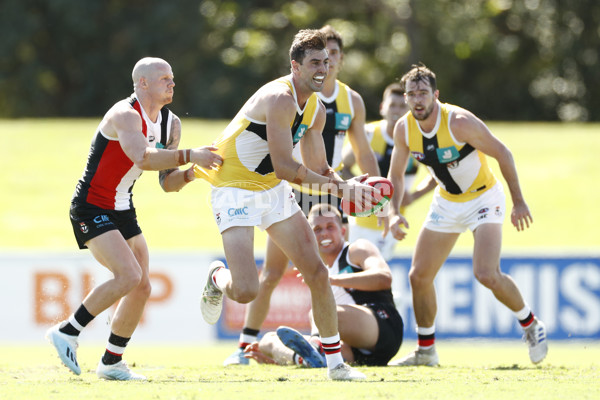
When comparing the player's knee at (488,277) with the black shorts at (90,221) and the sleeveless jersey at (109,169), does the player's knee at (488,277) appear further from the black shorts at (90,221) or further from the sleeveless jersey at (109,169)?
Result: the black shorts at (90,221)

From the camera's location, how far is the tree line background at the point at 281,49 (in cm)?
3084

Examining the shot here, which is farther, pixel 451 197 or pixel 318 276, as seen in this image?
pixel 451 197

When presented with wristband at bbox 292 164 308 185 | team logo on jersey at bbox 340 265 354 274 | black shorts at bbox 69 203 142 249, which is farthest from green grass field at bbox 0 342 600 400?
wristband at bbox 292 164 308 185

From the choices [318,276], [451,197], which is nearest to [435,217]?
[451,197]

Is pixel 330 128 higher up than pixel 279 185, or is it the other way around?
pixel 330 128

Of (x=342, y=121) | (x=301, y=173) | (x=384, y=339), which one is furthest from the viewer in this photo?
(x=342, y=121)

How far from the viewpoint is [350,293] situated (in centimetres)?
779

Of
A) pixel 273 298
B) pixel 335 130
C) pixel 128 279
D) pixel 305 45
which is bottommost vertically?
pixel 273 298

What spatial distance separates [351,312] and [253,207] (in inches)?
63.0

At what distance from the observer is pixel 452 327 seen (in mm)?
11664

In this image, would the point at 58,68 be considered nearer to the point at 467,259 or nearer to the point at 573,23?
the point at 573,23

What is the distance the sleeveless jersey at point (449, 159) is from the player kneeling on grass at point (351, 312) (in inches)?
33.5

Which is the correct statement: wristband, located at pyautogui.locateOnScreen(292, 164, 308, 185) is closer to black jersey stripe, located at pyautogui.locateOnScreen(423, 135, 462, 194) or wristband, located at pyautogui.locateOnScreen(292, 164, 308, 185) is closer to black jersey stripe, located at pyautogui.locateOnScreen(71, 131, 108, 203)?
black jersey stripe, located at pyautogui.locateOnScreen(71, 131, 108, 203)

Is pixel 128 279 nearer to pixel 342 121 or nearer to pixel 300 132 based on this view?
pixel 300 132
